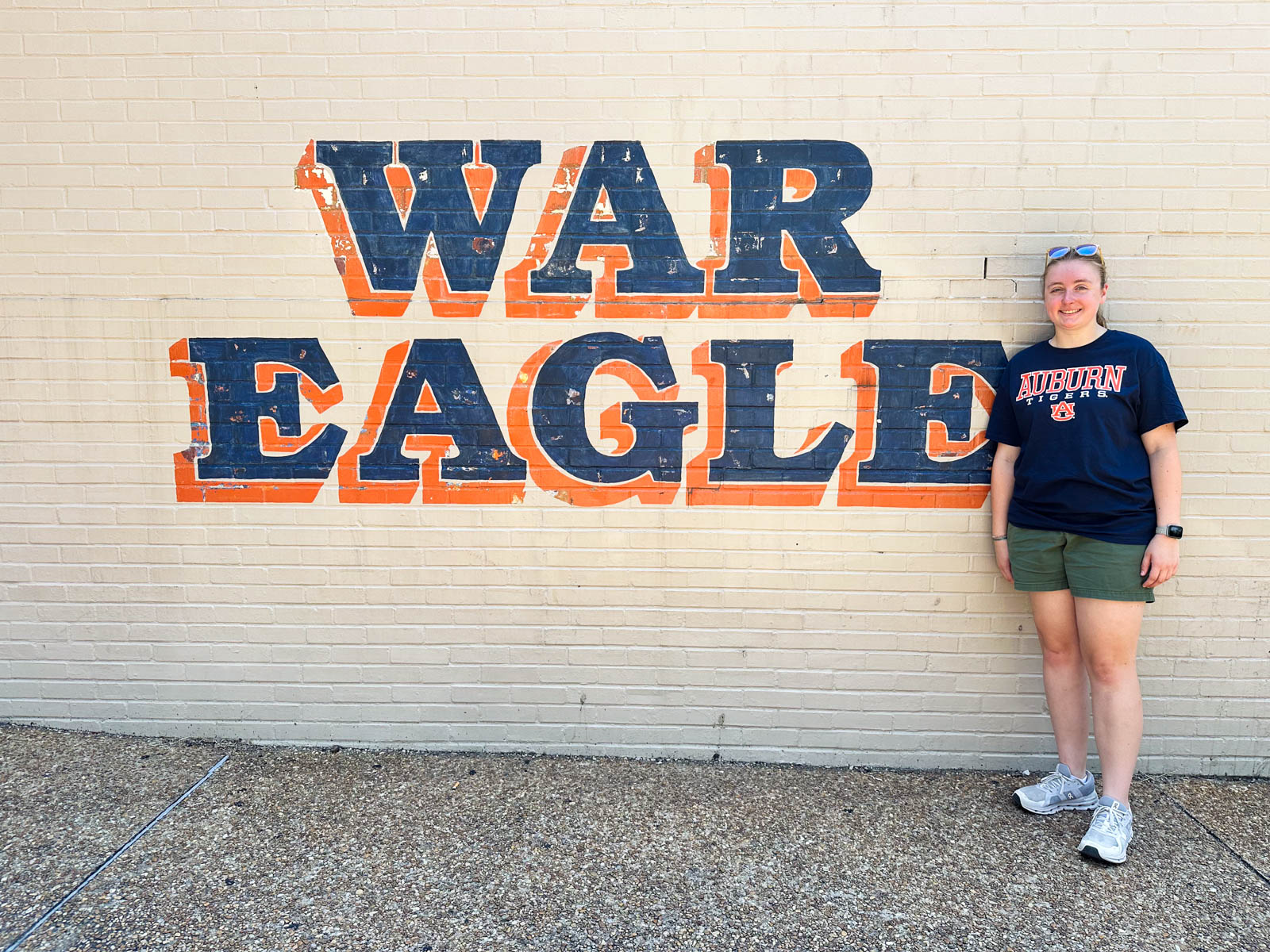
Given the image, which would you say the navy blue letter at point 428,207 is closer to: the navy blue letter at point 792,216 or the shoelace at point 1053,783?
the navy blue letter at point 792,216

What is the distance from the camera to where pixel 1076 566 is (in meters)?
3.09

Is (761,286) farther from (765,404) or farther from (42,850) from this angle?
(42,850)

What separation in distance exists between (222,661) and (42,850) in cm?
97

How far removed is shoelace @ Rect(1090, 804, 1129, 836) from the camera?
115 inches

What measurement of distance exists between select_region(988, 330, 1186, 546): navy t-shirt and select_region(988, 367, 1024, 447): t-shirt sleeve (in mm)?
123

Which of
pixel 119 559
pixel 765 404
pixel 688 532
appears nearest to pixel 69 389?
pixel 119 559

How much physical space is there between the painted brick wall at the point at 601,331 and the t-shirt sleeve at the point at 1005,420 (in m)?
0.12

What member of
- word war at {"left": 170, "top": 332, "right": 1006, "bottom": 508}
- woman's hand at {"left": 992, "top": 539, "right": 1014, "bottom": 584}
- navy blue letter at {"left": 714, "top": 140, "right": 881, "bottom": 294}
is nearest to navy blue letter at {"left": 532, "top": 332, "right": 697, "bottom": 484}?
word war at {"left": 170, "top": 332, "right": 1006, "bottom": 508}

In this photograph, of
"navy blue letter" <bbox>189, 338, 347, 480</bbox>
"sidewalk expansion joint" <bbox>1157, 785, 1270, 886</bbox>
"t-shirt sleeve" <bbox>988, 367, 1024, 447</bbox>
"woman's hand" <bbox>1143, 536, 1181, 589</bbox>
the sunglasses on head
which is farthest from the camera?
"navy blue letter" <bbox>189, 338, 347, 480</bbox>

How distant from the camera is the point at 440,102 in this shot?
11.2 ft

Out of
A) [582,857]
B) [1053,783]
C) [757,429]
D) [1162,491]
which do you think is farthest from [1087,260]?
[582,857]

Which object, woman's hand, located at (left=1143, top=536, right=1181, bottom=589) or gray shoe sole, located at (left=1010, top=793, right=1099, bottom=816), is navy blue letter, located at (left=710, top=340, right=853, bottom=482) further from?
gray shoe sole, located at (left=1010, top=793, right=1099, bottom=816)

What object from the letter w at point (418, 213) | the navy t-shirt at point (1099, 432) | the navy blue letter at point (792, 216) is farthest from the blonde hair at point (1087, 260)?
the letter w at point (418, 213)

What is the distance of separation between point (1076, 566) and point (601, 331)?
205 centimetres
